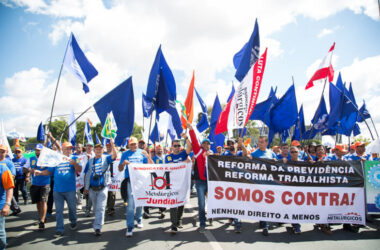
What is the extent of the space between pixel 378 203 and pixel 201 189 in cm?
436

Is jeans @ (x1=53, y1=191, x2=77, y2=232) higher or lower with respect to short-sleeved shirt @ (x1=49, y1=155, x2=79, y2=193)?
lower

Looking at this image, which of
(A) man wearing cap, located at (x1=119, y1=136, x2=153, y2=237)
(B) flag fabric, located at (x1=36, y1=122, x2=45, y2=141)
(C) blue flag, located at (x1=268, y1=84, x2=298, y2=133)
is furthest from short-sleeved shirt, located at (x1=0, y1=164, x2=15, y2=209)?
(B) flag fabric, located at (x1=36, y1=122, x2=45, y2=141)

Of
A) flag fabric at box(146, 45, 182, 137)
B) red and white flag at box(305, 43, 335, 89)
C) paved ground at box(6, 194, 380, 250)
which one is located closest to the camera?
paved ground at box(6, 194, 380, 250)

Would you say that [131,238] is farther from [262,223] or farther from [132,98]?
[132,98]

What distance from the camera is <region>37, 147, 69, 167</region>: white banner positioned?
4.62 meters

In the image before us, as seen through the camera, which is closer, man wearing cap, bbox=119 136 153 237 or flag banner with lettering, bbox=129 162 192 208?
man wearing cap, bbox=119 136 153 237

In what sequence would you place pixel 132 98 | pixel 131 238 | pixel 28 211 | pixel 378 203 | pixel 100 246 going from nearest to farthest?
pixel 100 246 < pixel 131 238 < pixel 378 203 < pixel 132 98 < pixel 28 211

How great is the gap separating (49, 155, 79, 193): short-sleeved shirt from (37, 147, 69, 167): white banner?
18cm

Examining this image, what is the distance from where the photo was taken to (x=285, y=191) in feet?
15.5

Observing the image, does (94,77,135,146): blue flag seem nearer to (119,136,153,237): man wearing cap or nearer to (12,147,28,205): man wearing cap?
(119,136,153,237): man wearing cap

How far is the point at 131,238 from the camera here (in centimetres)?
455

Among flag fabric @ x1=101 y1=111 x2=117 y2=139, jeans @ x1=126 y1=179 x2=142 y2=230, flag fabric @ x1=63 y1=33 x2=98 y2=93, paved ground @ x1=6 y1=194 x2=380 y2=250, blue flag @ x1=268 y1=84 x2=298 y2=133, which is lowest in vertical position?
paved ground @ x1=6 y1=194 x2=380 y2=250

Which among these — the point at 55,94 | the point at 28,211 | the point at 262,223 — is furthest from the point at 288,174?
the point at 28,211

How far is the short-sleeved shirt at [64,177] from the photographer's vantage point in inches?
191
